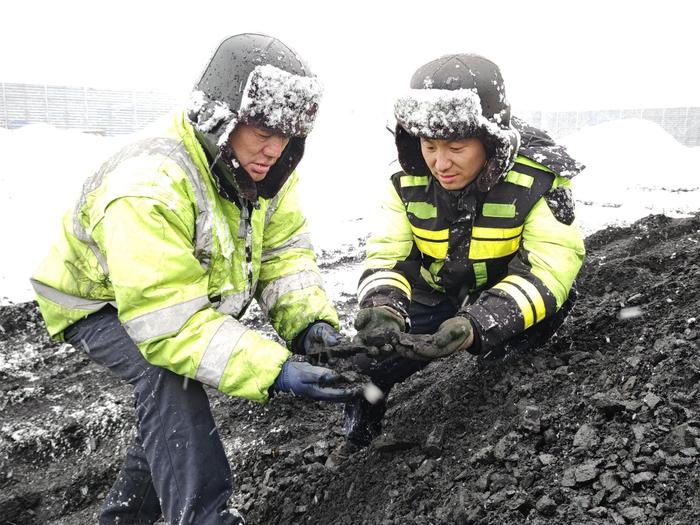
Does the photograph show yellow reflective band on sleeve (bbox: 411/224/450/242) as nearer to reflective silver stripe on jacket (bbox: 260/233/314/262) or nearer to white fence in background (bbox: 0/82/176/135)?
reflective silver stripe on jacket (bbox: 260/233/314/262)

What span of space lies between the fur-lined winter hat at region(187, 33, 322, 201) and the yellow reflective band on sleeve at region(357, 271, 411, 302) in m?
0.93

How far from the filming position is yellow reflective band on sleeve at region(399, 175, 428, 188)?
3.37 m

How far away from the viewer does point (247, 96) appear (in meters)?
2.40

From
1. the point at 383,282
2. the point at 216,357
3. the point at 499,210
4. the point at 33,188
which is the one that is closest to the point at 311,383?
the point at 216,357

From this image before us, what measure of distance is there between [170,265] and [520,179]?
1742mm

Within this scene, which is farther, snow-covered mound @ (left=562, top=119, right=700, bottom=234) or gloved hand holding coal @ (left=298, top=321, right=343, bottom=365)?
snow-covered mound @ (left=562, top=119, right=700, bottom=234)

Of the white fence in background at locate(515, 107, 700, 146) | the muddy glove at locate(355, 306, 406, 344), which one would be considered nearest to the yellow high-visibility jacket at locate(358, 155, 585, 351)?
the muddy glove at locate(355, 306, 406, 344)

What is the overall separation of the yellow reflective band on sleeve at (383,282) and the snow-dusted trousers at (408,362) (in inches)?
12.9

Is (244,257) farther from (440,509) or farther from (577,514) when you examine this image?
(577,514)

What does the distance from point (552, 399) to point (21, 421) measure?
9.91 ft

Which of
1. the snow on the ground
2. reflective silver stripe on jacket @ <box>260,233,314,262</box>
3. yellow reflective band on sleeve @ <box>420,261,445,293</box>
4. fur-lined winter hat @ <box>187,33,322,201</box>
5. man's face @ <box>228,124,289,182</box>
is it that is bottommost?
the snow on the ground

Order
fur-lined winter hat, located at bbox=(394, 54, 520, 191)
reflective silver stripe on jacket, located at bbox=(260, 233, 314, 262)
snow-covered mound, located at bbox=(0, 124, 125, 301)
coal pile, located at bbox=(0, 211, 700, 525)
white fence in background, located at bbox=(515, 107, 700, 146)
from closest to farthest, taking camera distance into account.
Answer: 1. coal pile, located at bbox=(0, 211, 700, 525)
2. fur-lined winter hat, located at bbox=(394, 54, 520, 191)
3. reflective silver stripe on jacket, located at bbox=(260, 233, 314, 262)
4. snow-covered mound, located at bbox=(0, 124, 125, 301)
5. white fence in background, located at bbox=(515, 107, 700, 146)

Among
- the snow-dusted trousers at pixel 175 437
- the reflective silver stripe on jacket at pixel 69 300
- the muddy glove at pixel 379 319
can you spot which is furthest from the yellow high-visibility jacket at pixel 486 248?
the reflective silver stripe on jacket at pixel 69 300

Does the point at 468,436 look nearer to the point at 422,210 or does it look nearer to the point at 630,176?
the point at 422,210
